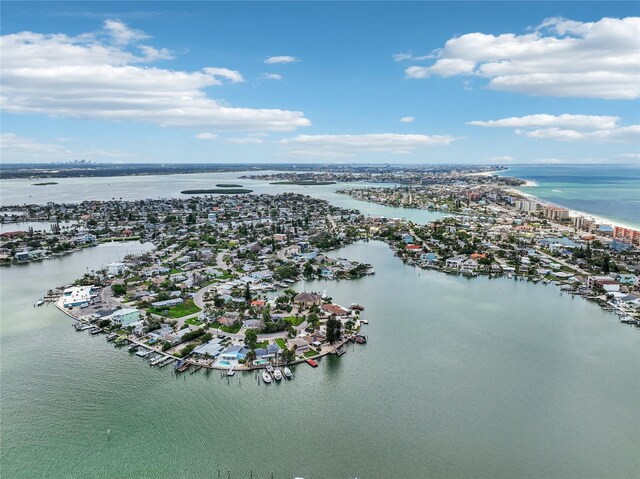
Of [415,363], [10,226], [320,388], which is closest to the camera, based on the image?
[320,388]

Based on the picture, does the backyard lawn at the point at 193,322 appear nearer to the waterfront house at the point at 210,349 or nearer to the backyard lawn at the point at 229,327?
the backyard lawn at the point at 229,327

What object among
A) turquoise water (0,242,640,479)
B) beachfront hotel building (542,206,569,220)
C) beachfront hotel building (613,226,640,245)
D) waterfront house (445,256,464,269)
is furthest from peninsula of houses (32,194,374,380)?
beachfront hotel building (542,206,569,220)

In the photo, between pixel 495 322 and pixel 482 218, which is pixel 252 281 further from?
pixel 482 218

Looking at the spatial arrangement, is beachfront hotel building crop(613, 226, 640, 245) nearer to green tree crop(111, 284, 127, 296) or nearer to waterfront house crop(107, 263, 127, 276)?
green tree crop(111, 284, 127, 296)

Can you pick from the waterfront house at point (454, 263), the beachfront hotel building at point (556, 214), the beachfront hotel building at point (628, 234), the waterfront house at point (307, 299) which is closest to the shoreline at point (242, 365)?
the waterfront house at point (307, 299)

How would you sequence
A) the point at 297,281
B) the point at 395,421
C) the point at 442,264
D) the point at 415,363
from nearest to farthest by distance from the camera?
the point at 395,421 → the point at 415,363 → the point at 297,281 → the point at 442,264

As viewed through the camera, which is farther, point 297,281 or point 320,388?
point 297,281

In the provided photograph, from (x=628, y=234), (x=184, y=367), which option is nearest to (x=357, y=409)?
(x=184, y=367)

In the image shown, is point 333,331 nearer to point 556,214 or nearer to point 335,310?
point 335,310

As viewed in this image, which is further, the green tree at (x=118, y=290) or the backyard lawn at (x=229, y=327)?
the green tree at (x=118, y=290)

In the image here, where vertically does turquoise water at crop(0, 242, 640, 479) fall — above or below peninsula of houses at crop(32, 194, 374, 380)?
below

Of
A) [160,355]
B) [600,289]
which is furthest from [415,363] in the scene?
[600,289]
